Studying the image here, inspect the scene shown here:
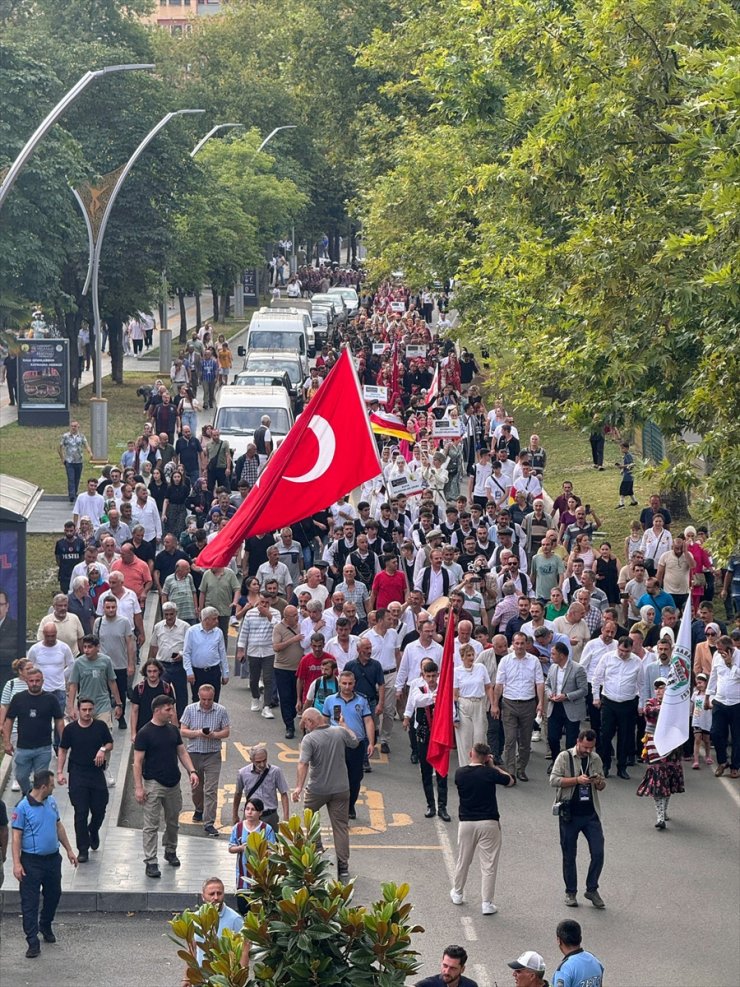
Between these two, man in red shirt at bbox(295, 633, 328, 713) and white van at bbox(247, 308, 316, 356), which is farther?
white van at bbox(247, 308, 316, 356)

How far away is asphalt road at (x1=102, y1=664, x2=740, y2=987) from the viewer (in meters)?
13.0

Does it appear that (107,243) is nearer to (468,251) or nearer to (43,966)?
(468,251)

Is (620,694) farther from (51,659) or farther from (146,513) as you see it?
(146,513)

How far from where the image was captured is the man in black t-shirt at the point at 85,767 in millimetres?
14297

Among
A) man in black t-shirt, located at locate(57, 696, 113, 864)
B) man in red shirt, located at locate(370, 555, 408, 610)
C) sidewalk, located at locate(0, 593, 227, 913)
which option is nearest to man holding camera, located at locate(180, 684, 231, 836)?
sidewalk, located at locate(0, 593, 227, 913)

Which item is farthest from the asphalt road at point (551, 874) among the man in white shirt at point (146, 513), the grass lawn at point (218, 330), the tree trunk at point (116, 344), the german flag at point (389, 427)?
the grass lawn at point (218, 330)

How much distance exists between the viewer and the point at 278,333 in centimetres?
4672

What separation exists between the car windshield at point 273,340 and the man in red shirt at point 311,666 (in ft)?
95.9

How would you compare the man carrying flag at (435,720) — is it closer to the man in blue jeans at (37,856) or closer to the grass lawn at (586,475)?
the man in blue jeans at (37,856)

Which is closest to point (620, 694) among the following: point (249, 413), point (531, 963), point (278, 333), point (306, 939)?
point (531, 963)

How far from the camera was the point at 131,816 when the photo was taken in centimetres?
1608

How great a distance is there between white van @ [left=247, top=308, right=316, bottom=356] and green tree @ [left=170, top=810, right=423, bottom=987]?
38.4m

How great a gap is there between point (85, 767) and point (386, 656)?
4.32 m

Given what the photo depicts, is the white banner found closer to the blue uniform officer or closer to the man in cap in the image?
the blue uniform officer
